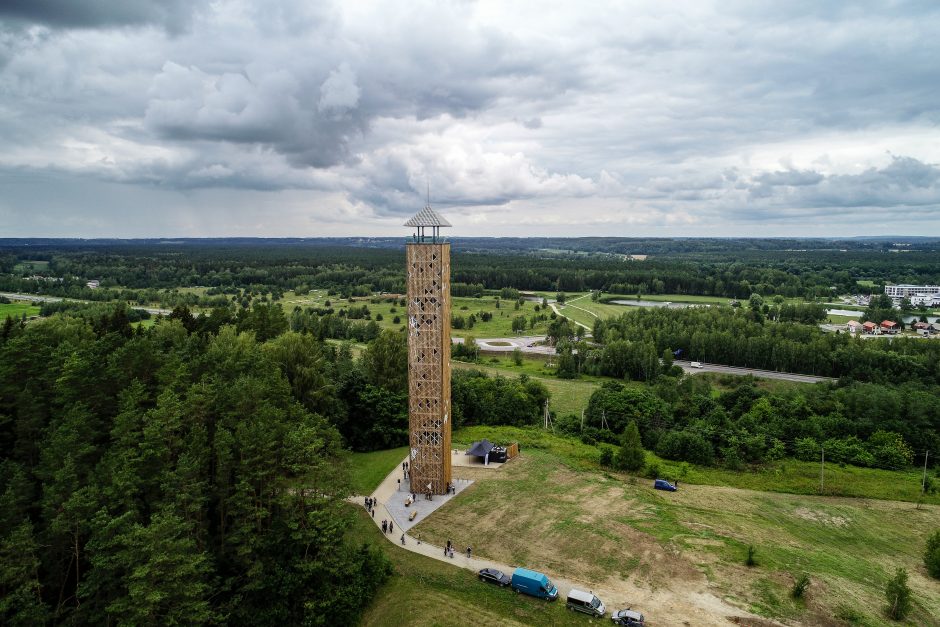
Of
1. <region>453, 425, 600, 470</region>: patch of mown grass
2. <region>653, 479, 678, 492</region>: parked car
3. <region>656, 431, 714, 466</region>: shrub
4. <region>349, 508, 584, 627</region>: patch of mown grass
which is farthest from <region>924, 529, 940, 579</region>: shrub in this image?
<region>349, 508, 584, 627</region>: patch of mown grass

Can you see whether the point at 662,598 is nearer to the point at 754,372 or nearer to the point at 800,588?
the point at 800,588

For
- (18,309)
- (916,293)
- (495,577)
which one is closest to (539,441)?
(495,577)

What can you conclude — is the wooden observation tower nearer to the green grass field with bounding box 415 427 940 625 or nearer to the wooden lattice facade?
the wooden lattice facade

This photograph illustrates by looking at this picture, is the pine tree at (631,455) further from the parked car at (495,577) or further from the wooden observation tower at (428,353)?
the parked car at (495,577)

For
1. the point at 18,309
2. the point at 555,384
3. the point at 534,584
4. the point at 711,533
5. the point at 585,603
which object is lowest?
the point at 555,384

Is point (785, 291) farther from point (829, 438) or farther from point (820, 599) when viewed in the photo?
point (820, 599)

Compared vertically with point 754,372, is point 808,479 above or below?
below

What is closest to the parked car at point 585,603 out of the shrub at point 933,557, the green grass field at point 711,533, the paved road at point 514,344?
the green grass field at point 711,533

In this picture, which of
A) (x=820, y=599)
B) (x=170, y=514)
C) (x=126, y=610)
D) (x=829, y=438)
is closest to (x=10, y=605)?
(x=126, y=610)
